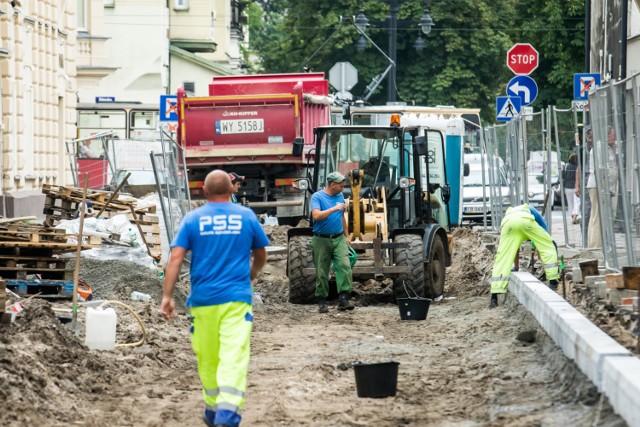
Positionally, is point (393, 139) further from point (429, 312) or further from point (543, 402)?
point (543, 402)

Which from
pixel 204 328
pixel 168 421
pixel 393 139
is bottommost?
pixel 168 421

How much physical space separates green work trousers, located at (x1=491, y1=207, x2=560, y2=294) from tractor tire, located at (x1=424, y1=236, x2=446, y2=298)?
2547 millimetres

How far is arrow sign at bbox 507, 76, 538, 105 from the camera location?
970 inches

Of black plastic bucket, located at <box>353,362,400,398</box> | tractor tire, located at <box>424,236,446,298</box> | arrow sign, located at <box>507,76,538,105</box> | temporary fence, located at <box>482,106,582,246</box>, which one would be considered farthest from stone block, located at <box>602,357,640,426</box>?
arrow sign, located at <box>507,76,538,105</box>

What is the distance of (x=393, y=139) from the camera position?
19016 mm

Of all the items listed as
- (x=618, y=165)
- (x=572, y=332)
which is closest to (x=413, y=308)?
(x=618, y=165)

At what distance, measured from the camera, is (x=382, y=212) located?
61.1ft

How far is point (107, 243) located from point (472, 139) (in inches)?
870

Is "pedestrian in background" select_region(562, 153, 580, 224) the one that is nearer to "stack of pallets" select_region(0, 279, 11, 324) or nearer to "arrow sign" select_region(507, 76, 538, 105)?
"arrow sign" select_region(507, 76, 538, 105)

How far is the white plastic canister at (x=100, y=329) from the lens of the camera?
12195 millimetres

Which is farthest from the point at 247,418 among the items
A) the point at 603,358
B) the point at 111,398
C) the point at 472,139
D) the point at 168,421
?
the point at 472,139

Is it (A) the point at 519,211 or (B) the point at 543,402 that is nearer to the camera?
(B) the point at 543,402

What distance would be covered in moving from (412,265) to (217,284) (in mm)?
9355

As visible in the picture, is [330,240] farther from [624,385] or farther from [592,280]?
[624,385]
